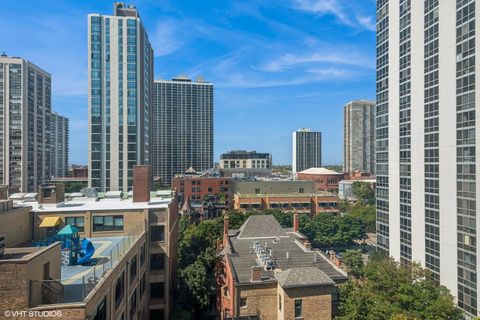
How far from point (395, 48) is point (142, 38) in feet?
217

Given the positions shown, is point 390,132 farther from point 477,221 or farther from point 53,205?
point 53,205

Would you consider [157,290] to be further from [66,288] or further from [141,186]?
[66,288]

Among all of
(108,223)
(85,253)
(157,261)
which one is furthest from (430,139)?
(85,253)

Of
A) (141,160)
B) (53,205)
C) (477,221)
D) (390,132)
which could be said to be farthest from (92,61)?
(477,221)

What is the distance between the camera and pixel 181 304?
3628 cm

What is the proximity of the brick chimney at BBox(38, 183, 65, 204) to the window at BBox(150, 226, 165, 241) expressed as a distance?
38.9 ft

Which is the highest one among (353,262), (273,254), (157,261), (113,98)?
(113,98)

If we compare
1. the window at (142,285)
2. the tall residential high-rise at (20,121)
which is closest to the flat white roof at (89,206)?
the window at (142,285)

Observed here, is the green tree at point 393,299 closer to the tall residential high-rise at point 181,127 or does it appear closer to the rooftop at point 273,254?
the rooftop at point 273,254

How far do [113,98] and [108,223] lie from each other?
187 ft

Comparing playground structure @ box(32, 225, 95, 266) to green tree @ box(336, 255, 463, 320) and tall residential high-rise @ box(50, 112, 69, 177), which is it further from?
tall residential high-rise @ box(50, 112, 69, 177)

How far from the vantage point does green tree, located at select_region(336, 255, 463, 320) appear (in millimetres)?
26948

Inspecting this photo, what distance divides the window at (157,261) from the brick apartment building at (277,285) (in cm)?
745

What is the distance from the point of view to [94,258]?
2253 cm
